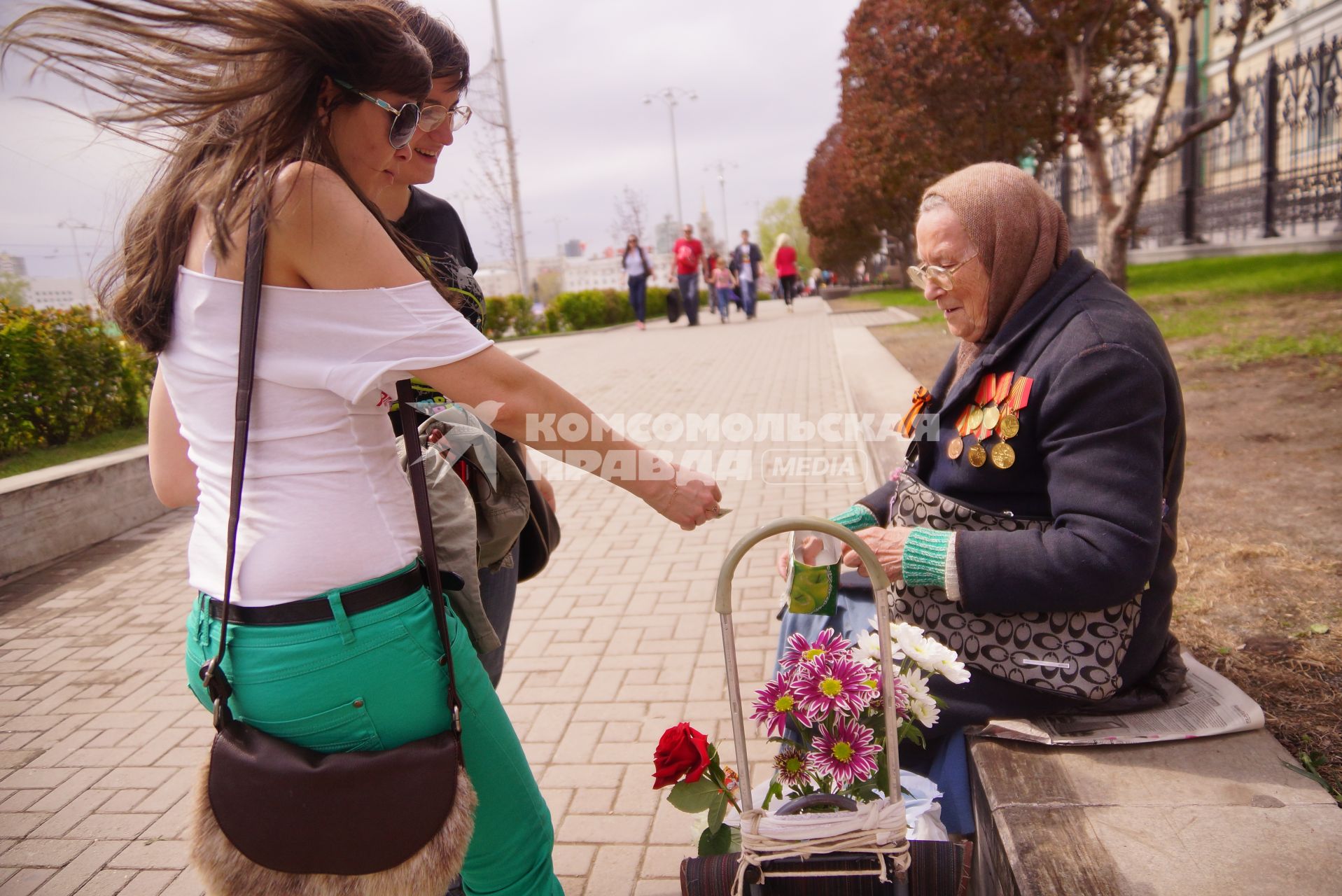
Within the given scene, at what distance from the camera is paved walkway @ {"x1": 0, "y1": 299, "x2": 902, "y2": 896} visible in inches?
109

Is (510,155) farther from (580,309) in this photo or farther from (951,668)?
(951,668)

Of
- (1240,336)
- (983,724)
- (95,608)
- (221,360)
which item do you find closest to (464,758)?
(221,360)

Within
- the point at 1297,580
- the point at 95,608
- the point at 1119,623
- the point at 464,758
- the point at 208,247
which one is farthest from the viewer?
the point at 95,608

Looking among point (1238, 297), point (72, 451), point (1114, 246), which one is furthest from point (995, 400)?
point (1238, 297)

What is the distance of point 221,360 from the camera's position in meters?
1.36

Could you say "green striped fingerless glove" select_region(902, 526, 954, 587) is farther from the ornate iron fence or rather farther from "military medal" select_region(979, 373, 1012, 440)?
the ornate iron fence

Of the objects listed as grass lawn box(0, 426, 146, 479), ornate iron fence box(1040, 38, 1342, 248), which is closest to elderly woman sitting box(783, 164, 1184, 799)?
grass lawn box(0, 426, 146, 479)

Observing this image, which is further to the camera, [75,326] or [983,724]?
[75,326]

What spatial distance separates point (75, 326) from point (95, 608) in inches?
137

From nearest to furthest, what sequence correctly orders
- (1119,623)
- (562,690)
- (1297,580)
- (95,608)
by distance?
(1119,623) → (1297,580) → (562,690) → (95,608)

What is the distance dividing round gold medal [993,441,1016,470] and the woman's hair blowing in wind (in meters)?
1.43

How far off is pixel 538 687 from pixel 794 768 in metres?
2.18

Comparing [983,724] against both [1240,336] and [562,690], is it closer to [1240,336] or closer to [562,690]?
[562,690]

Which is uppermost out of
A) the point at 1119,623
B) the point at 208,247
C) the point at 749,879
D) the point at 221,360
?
the point at 208,247
